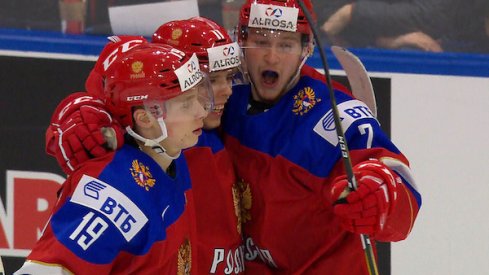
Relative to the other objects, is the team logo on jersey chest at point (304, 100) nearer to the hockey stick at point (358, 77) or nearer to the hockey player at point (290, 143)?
the hockey player at point (290, 143)

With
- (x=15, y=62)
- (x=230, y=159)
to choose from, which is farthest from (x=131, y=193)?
(x=15, y=62)

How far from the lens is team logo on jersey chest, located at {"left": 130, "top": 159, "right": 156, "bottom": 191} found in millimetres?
2420

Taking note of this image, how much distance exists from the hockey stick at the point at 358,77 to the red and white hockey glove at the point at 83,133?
64 centimetres

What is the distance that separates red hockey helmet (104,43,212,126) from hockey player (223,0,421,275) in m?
0.32

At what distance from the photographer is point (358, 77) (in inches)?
115

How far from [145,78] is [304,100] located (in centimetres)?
47

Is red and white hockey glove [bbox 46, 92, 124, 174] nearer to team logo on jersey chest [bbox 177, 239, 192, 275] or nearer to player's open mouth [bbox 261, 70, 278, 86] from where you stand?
team logo on jersey chest [bbox 177, 239, 192, 275]

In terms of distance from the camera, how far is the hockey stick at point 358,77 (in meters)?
2.90

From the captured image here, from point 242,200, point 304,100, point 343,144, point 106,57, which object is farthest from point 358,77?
point 106,57

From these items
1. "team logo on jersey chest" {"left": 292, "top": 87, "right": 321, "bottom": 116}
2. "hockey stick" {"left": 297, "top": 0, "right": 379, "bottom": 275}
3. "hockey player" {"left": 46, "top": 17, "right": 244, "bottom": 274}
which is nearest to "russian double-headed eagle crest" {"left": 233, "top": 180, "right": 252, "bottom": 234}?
"hockey player" {"left": 46, "top": 17, "right": 244, "bottom": 274}

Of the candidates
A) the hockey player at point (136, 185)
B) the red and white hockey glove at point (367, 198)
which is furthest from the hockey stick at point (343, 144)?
the hockey player at point (136, 185)

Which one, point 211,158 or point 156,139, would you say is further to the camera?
point 211,158

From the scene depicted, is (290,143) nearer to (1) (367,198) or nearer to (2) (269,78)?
(2) (269,78)

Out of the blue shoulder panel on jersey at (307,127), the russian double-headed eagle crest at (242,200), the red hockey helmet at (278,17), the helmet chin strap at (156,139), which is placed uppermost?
the red hockey helmet at (278,17)
